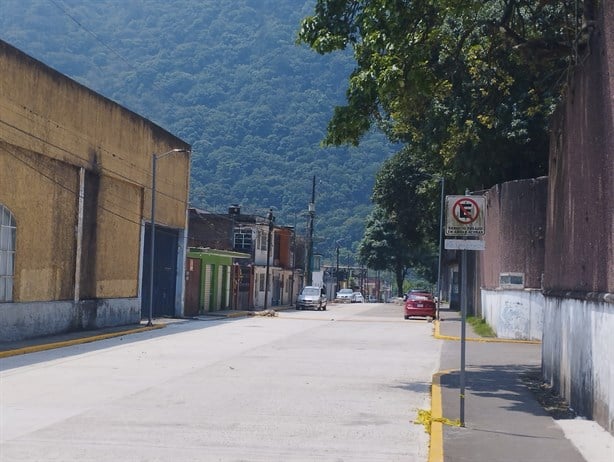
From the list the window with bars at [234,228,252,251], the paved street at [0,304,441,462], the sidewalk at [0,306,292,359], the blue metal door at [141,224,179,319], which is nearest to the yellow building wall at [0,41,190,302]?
the sidewalk at [0,306,292,359]

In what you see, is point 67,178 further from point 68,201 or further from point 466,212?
point 466,212

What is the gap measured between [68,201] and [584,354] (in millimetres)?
21341

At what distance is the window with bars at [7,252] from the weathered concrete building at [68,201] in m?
0.03

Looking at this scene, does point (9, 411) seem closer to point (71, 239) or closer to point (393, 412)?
point (393, 412)

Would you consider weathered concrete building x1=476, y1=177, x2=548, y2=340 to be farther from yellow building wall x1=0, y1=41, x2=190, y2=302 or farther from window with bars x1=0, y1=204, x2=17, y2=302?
window with bars x1=0, y1=204, x2=17, y2=302

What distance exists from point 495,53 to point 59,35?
130 metres

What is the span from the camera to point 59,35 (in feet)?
465

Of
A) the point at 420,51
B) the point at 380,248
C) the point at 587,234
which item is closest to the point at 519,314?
the point at 420,51

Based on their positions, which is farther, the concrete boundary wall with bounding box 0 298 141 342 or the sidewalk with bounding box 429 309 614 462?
the concrete boundary wall with bounding box 0 298 141 342

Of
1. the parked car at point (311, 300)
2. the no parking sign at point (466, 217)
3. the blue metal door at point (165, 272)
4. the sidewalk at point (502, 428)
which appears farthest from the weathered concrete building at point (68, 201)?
the parked car at point (311, 300)

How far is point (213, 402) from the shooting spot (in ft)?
48.4

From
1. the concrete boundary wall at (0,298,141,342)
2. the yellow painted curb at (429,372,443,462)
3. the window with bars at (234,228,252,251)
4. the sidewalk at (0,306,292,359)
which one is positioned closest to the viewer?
the yellow painted curb at (429,372,443,462)

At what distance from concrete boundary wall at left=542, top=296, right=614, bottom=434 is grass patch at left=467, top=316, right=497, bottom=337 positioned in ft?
58.7

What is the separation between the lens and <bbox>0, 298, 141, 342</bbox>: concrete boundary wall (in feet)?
86.9
